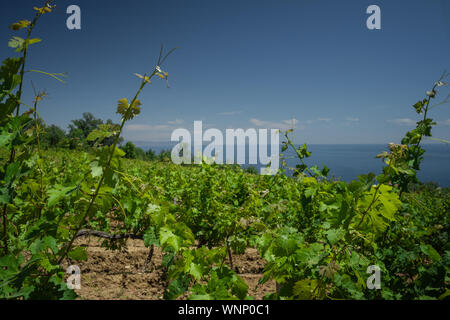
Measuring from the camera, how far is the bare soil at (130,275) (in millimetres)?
2660

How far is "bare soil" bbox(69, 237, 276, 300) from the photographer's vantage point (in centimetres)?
266

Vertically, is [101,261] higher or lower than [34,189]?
lower

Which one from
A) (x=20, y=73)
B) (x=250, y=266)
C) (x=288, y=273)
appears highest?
(x=20, y=73)

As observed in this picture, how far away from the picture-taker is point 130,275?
3.05m

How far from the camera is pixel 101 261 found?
10.8 feet

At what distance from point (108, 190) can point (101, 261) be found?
2903mm

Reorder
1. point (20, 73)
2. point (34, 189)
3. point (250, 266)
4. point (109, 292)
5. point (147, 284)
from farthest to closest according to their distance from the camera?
point (250, 266), point (147, 284), point (109, 292), point (34, 189), point (20, 73)
